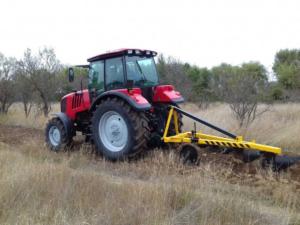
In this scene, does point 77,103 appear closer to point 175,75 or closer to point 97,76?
point 97,76

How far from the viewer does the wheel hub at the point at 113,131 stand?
308 inches

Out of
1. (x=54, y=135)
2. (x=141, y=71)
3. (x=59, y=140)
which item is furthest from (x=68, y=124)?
(x=141, y=71)

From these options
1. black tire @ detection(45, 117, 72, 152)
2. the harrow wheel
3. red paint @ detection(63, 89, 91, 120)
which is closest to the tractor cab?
red paint @ detection(63, 89, 91, 120)

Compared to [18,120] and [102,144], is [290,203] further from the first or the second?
[18,120]

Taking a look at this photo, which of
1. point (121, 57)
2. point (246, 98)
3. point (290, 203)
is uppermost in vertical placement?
point (121, 57)

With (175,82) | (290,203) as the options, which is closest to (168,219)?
(290,203)

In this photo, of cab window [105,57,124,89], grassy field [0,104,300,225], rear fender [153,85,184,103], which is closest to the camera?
grassy field [0,104,300,225]

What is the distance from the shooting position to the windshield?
8055 mm

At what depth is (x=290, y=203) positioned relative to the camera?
15.4 ft

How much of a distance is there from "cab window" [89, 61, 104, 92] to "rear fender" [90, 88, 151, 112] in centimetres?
51

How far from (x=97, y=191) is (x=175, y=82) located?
14.4 meters

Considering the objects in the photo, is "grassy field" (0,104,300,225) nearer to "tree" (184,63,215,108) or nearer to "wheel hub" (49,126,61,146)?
"wheel hub" (49,126,61,146)

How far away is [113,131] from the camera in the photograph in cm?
796

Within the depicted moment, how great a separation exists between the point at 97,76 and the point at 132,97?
4.81 ft
